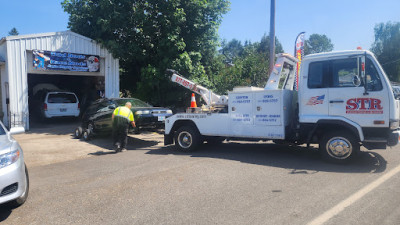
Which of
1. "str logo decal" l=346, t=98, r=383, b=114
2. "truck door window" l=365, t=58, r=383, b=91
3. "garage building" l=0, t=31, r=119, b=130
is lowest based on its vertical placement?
"str logo decal" l=346, t=98, r=383, b=114

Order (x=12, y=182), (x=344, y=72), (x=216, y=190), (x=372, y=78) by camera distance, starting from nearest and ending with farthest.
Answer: (x=12, y=182), (x=216, y=190), (x=372, y=78), (x=344, y=72)

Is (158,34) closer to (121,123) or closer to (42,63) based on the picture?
(42,63)

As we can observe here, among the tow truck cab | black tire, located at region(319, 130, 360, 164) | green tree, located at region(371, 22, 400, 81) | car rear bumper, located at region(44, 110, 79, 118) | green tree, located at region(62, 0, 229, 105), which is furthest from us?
green tree, located at region(371, 22, 400, 81)

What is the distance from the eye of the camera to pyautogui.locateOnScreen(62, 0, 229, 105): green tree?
13688mm

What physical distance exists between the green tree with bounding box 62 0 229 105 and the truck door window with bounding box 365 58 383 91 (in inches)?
330

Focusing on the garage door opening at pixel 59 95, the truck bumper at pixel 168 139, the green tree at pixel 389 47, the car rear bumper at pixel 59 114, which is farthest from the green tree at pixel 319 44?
the truck bumper at pixel 168 139

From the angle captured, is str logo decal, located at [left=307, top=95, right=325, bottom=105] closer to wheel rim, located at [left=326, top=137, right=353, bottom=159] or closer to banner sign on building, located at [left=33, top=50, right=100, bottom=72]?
wheel rim, located at [left=326, top=137, right=353, bottom=159]

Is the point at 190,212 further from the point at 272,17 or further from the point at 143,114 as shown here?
the point at 272,17

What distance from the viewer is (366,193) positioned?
4723mm

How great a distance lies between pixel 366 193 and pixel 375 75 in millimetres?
2764

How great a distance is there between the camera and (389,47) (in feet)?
151

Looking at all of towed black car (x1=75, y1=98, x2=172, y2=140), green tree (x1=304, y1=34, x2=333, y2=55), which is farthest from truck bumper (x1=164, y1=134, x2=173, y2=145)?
green tree (x1=304, y1=34, x2=333, y2=55)

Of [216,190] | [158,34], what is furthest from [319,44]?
[216,190]

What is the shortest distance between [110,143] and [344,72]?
803cm
